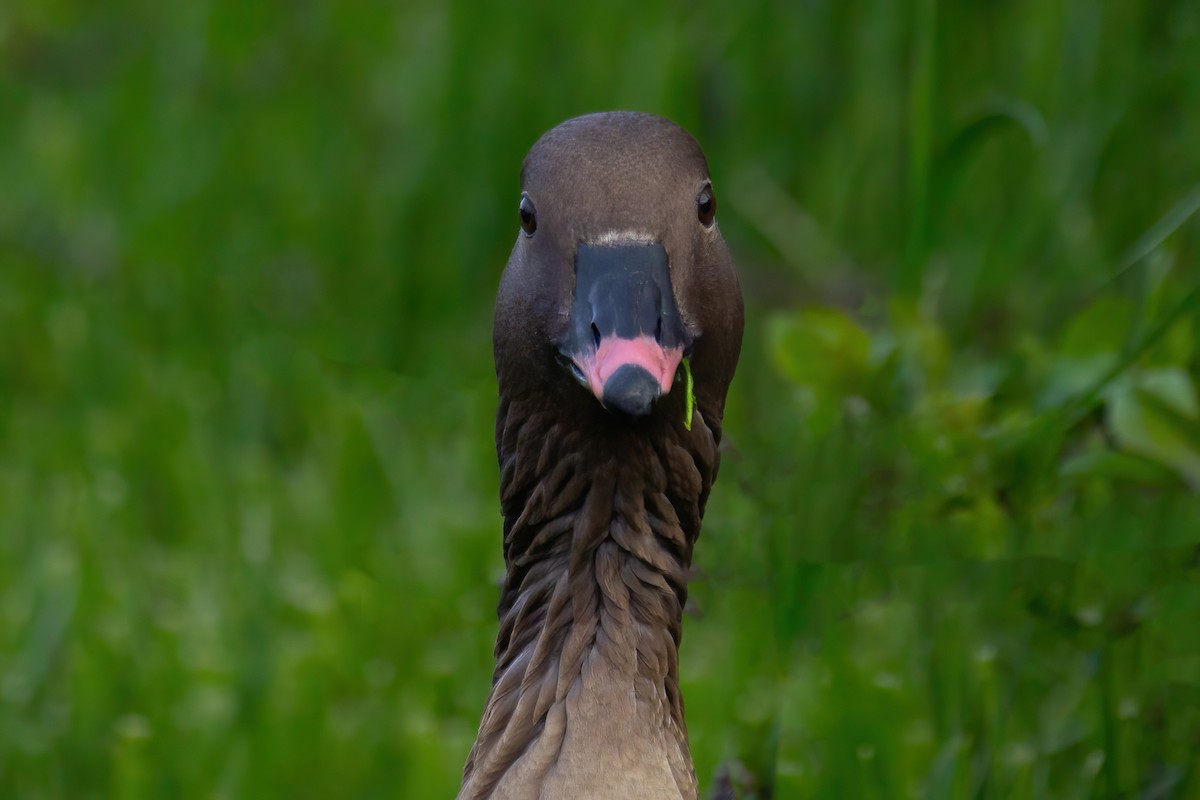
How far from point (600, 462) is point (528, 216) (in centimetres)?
46

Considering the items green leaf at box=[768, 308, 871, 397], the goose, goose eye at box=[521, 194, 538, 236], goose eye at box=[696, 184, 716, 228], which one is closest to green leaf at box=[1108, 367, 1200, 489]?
green leaf at box=[768, 308, 871, 397]

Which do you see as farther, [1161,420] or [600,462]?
[1161,420]

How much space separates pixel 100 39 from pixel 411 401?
3.08 meters

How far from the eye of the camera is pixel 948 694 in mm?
3805

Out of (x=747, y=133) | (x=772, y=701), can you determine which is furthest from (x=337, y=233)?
(x=772, y=701)

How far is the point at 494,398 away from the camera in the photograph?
6164 millimetres

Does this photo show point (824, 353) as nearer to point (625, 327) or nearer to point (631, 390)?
point (625, 327)

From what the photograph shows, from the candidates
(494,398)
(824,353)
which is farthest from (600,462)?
(494,398)

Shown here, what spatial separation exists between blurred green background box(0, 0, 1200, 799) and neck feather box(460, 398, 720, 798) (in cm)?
31

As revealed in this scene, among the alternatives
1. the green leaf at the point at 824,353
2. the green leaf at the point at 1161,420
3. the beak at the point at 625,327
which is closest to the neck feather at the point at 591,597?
the beak at the point at 625,327

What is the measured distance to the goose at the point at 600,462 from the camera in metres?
2.84

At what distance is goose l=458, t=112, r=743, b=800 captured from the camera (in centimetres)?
284

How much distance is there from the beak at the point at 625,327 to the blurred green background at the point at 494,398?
77 centimetres

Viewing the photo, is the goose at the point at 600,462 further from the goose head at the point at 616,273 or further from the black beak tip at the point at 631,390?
the black beak tip at the point at 631,390
